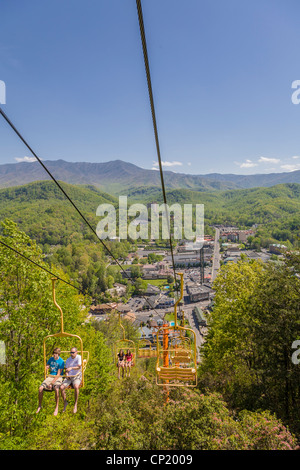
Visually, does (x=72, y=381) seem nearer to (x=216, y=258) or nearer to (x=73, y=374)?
(x=73, y=374)

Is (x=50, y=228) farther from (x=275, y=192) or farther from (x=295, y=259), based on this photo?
(x=275, y=192)

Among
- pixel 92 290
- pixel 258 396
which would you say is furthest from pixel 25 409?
pixel 92 290

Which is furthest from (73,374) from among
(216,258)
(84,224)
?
(84,224)

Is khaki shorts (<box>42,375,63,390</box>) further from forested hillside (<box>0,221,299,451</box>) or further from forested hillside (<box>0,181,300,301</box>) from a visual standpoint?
forested hillside (<box>0,181,300,301</box>)

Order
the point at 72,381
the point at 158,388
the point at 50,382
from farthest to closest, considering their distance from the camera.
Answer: the point at 158,388, the point at 72,381, the point at 50,382

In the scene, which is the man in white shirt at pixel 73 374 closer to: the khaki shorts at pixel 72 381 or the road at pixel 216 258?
the khaki shorts at pixel 72 381

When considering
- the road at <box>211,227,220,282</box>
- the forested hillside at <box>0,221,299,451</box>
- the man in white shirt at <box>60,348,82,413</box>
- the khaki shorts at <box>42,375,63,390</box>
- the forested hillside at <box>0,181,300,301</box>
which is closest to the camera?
the khaki shorts at <box>42,375,63,390</box>

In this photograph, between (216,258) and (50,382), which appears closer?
(50,382)

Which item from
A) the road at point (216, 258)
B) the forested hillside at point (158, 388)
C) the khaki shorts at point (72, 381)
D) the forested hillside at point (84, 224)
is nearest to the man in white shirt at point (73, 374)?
the khaki shorts at point (72, 381)

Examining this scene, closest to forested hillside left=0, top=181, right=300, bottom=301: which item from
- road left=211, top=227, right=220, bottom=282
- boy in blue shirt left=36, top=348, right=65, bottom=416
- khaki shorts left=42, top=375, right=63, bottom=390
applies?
road left=211, top=227, right=220, bottom=282

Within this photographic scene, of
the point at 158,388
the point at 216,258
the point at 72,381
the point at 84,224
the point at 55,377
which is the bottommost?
the point at 216,258

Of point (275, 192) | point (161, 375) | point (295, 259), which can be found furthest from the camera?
point (275, 192)
